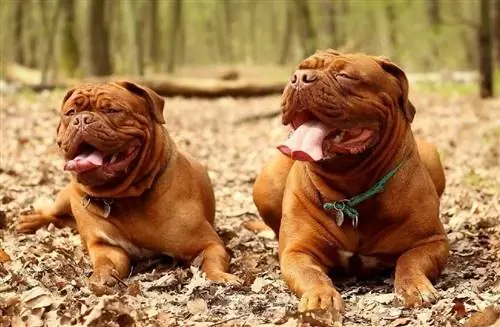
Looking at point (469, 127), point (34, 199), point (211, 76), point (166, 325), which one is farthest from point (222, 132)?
point (211, 76)

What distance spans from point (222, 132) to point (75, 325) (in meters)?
9.63

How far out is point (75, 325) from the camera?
11.7ft

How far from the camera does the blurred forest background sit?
1769cm

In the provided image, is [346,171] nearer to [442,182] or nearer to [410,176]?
[410,176]

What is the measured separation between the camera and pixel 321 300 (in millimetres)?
4098

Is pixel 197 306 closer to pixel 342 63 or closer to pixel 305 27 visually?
pixel 342 63

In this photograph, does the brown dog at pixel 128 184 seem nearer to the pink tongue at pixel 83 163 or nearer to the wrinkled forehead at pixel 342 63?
the pink tongue at pixel 83 163

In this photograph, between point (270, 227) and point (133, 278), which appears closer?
point (133, 278)

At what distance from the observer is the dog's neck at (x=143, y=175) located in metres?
5.22

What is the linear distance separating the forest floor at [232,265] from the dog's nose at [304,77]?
1206 mm

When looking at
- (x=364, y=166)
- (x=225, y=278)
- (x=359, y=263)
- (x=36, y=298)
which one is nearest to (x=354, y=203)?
(x=364, y=166)

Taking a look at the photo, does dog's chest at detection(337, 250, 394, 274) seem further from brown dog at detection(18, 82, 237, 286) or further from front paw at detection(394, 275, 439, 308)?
brown dog at detection(18, 82, 237, 286)

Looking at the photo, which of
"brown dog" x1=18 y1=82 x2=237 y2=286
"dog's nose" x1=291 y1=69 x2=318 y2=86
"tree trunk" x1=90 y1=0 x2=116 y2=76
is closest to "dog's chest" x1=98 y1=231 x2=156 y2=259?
"brown dog" x1=18 y1=82 x2=237 y2=286

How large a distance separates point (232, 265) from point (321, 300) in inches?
57.1
